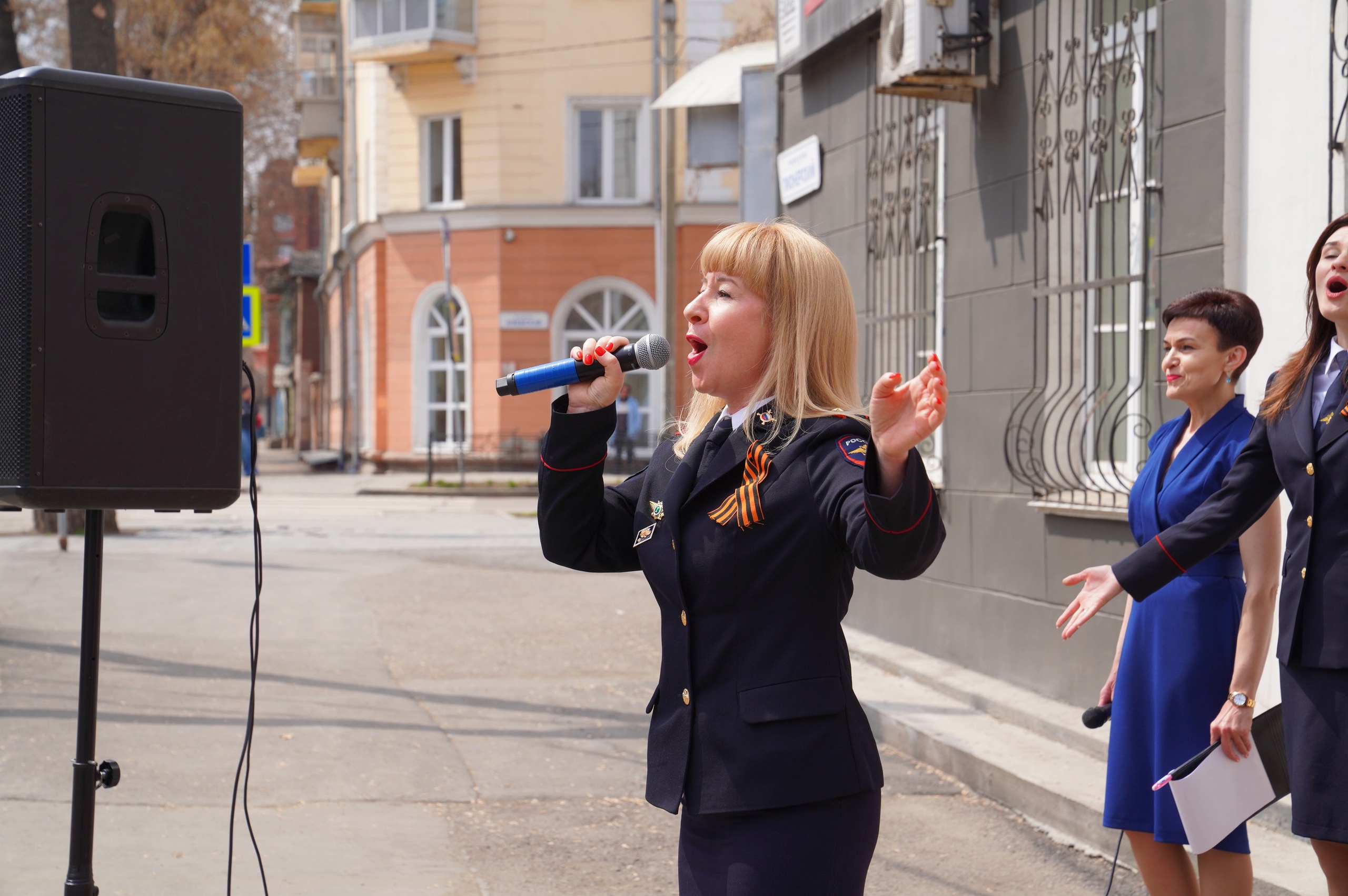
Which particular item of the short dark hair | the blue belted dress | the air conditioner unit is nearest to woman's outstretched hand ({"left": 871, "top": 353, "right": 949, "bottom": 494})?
the blue belted dress

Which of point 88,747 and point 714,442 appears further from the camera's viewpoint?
point 88,747

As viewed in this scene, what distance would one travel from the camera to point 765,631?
229 cm

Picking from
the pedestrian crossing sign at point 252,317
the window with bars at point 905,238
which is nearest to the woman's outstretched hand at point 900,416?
the window with bars at point 905,238

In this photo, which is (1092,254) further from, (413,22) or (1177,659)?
(413,22)

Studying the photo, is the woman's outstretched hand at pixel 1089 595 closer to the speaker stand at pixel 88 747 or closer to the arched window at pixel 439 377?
the speaker stand at pixel 88 747

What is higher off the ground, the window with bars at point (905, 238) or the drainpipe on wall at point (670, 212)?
the drainpipe on wall at point (670, 212)

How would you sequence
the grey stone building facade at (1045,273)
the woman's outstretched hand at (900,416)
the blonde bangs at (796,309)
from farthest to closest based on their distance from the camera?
the grey stone building facade at (1045,273) < the blonde bangs at (796,309) < the woman's outstretched hand at (900,416)

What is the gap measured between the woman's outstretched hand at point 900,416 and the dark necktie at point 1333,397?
1.23 m

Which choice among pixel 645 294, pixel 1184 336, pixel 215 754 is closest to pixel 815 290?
pixel 1184 336

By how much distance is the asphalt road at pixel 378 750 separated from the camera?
183 inches

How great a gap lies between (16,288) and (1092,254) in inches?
189

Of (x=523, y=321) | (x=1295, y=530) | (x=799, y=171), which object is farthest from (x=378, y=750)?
(x=523, y=321)

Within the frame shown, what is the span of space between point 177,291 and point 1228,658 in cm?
261

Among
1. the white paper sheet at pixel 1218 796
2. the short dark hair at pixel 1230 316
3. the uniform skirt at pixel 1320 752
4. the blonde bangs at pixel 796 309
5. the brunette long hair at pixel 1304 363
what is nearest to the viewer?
the blonde bangs at pixel 796 309
